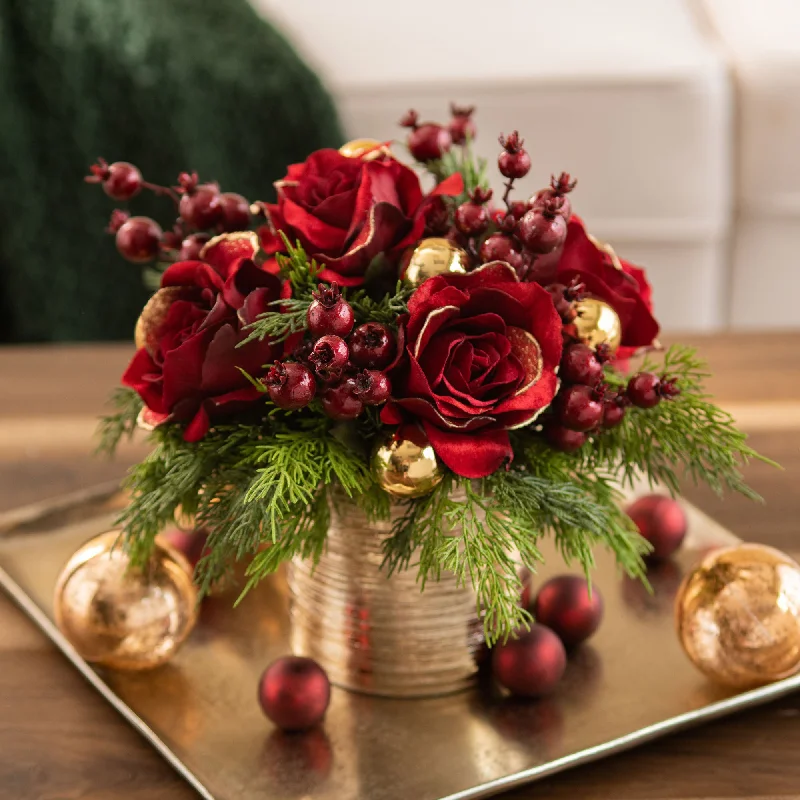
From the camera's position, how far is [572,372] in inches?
19.1

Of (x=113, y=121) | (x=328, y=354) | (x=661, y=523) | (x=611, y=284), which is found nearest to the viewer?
(x=328, y=354)

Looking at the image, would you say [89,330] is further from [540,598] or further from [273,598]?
[540,598]

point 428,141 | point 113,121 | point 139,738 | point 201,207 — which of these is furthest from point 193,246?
point 113,121

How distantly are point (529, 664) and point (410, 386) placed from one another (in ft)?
0.51

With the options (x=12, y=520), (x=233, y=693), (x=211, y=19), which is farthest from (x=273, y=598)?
(x=211, y=19)

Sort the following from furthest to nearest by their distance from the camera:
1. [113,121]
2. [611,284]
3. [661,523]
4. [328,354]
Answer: [113,121], [661,523], [611,284], [328,354]

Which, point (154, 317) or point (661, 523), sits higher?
point (154, 317)

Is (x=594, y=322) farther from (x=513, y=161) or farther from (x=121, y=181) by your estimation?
(x=121, y=181)

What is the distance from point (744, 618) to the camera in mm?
544

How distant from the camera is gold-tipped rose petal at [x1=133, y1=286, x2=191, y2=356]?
507mm

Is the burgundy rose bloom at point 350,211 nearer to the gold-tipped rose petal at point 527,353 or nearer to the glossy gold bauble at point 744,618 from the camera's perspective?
the gold-tipped rose petal at point 527,353

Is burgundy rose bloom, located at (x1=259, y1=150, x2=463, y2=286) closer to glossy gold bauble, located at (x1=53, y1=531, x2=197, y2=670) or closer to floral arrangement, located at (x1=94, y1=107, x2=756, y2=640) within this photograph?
floral arrangement, located at (x1=94, y1=107, x2=756, y2=640)

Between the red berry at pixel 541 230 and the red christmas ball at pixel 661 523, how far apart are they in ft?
0.82

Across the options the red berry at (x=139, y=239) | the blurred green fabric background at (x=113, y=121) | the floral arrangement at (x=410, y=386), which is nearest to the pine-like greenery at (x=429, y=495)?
the floral arrangement at (x=410, y=386)
